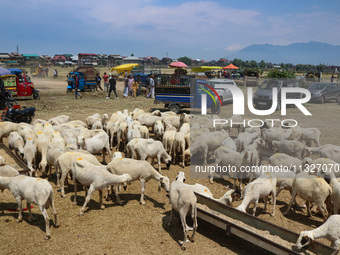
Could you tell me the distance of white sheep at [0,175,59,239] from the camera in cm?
608

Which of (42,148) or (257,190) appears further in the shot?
(42,148)

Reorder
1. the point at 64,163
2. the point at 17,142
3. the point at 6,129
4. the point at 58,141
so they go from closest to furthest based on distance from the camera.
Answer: the point at 64,163 < the point at 58,141 < the point at 17,142 < the point at 6,129

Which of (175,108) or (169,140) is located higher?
(175,108)

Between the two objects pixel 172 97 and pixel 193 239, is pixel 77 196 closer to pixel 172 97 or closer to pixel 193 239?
pixel 193 239

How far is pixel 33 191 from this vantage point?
6.20m

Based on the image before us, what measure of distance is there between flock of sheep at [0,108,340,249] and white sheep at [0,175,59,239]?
2 cm

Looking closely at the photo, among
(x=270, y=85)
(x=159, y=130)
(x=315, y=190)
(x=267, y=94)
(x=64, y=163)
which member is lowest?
(x=315, y=190)

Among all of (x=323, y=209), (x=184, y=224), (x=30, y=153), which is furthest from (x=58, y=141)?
(x=323, y=209)

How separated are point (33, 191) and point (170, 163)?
4.89m

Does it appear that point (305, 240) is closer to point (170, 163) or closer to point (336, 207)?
point (336, 207)

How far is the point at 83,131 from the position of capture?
425 inches

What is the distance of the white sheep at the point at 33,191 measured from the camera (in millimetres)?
6078

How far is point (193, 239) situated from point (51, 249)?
298cm

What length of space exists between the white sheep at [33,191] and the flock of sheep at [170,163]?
20mm
